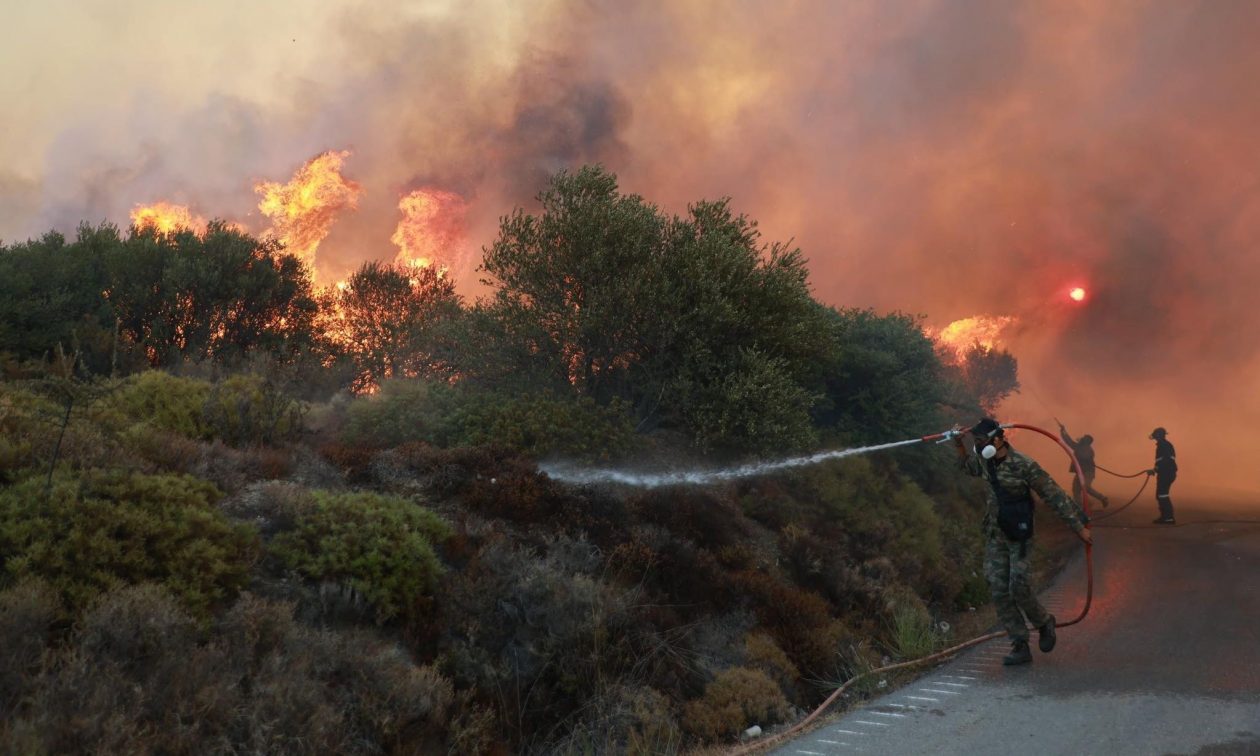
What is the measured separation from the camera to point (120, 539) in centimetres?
672

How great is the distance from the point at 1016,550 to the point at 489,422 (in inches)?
340

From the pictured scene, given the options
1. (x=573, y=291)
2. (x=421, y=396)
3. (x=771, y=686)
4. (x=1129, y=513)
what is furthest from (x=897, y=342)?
(x=771, y=686)

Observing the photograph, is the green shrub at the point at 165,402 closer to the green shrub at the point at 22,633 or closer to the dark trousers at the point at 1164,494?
the green shrub at the point at 22,633

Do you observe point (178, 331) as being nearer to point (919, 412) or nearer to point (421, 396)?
point (421, 396)

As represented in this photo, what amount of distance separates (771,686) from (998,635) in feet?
11.7

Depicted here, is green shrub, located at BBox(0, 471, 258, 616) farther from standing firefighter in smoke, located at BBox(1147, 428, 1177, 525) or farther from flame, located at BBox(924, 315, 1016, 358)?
flame, located at BBox(924, 315, 1016, 358)

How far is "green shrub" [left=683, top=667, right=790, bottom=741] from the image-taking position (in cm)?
793

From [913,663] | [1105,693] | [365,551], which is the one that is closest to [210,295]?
[365,551]

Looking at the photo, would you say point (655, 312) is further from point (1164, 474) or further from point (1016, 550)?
point (1164, 474)

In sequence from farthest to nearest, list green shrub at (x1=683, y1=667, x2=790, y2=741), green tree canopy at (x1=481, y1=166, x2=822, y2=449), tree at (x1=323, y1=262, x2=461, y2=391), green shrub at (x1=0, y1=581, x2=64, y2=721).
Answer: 1. tree at (x1=323, y1=262, x2=461, y2=391)
2. green tree canopy at (x1=481, y1=166, x2=822, y2=449)
3. green shrub at (x1=683, y1=667, x2=790, y2=741)
4. green shrub at (x1=0, y1=581, x2=64, y2=721)

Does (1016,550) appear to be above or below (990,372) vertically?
below

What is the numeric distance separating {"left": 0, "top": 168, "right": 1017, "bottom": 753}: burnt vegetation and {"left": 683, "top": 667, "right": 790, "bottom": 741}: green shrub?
29mm

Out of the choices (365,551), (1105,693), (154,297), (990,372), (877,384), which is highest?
(990,372)

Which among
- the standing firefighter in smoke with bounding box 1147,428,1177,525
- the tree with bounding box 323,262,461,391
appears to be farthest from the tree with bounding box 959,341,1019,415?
the tree with bounding box 323,262,461,391
